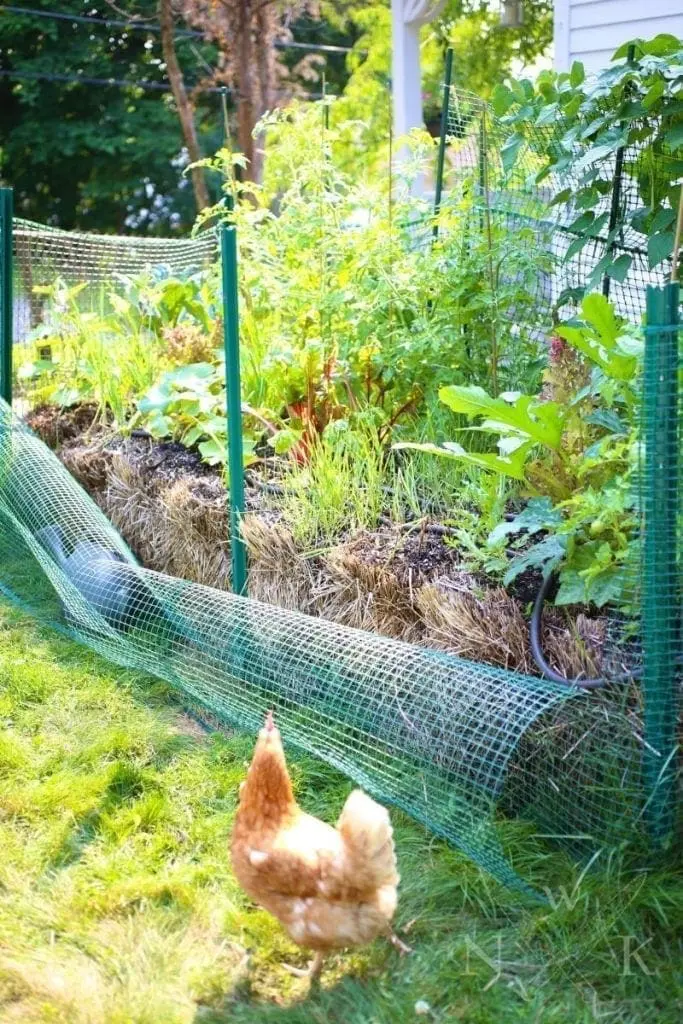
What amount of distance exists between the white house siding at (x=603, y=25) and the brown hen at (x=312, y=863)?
5352 mm

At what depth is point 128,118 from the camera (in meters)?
21.8

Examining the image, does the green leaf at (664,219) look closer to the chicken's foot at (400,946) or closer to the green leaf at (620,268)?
the green leaf at (620,268)

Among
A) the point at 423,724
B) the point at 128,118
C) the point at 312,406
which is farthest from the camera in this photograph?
the point at 128,118

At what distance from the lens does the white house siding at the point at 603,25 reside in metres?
→ 6.66

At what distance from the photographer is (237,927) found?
106 inches

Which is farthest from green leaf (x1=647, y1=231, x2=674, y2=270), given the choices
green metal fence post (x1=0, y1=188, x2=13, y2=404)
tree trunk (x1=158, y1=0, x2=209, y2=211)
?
tree trunk (x1=158, y1=0, x2=209, y2=211)

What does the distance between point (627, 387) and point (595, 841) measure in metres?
1.22

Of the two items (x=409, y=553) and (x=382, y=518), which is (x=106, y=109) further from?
(x=409, y=553)

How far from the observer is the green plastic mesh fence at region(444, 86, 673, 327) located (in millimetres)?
4402

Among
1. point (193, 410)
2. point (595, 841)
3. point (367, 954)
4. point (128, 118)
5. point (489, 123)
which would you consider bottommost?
point (367, 954)

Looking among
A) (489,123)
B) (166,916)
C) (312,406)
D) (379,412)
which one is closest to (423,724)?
(166,916)

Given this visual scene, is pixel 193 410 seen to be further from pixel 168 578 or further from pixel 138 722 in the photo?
pixel 138 722

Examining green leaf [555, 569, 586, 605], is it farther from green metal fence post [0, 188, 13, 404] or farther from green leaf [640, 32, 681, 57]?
green metal fence post [0, 188, 13, 404]

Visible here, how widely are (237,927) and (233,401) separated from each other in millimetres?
1974
